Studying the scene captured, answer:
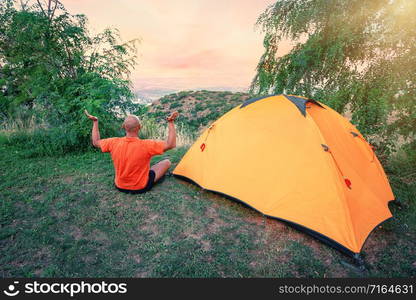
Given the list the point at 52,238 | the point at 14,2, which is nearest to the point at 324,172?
the point at 52,238

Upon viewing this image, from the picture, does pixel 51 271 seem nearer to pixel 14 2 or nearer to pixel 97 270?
pixel 97 270

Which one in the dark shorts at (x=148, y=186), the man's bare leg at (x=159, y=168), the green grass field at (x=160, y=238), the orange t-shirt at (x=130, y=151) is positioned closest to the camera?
the green grass field at (x=160, y=238)

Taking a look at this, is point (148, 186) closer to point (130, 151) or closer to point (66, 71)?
point (130, 151)

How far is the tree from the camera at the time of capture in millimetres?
4645

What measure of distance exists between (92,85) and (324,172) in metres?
5.85

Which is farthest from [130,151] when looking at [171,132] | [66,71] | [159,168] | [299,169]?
[66,71]

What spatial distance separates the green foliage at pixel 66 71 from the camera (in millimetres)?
6074

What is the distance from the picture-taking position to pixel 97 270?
8.55 feet

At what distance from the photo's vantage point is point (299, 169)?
3373mm

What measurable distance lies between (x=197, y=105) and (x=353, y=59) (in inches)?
803

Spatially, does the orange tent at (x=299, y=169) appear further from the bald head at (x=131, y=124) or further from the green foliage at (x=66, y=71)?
the green foliage at (x=66, y=71)

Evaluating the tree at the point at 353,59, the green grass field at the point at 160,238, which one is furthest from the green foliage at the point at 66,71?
the tree at the point at 353,59

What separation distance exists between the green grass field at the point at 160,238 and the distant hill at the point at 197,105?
49.2 ft

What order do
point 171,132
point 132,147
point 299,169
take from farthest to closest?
1. point 132,147
2. point 171,132
3. point 299,169
